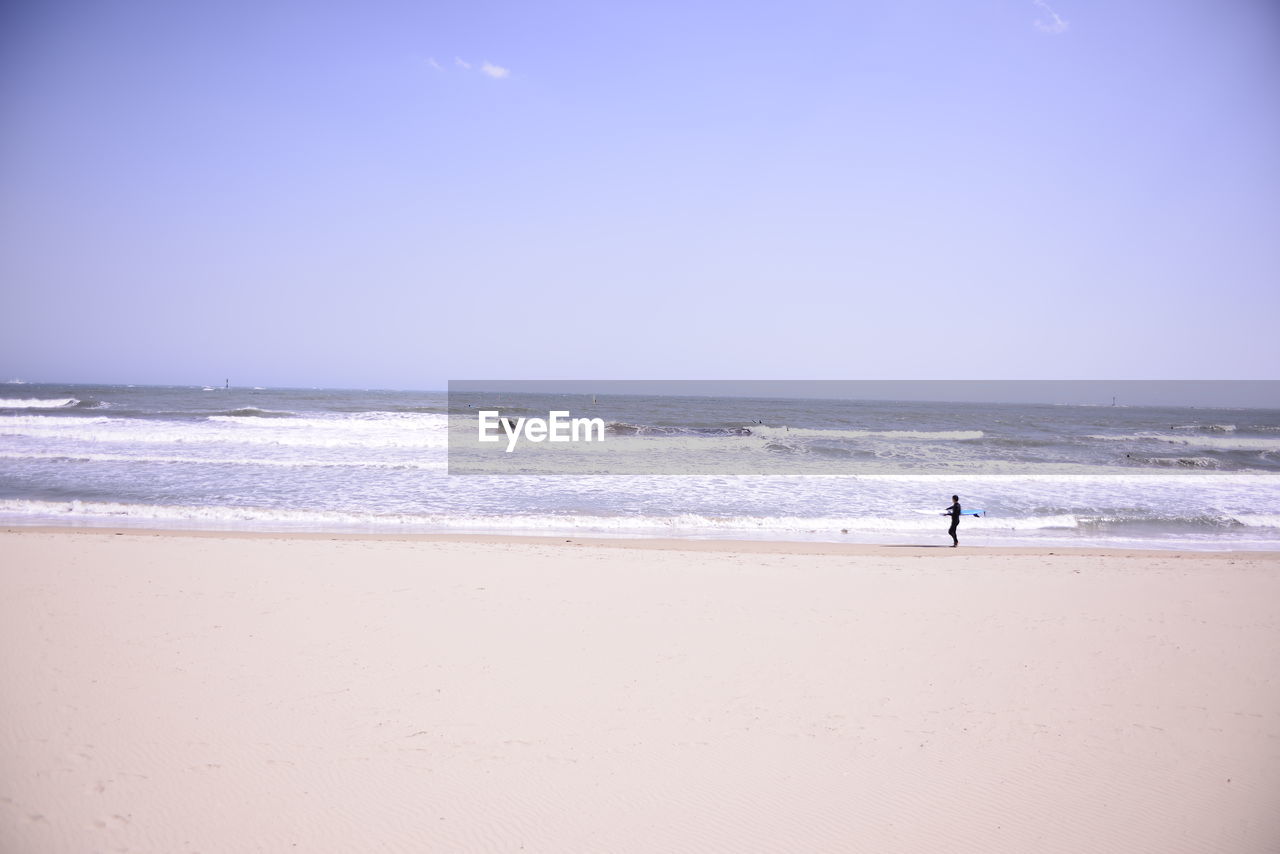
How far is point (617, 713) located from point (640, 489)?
12.5m

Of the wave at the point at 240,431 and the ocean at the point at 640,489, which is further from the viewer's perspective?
the wave at the point at 240,431

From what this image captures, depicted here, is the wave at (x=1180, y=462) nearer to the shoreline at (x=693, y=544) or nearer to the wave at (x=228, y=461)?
the shoreline at (x=693, y=544)

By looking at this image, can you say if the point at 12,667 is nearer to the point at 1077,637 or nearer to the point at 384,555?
the point at 384,555

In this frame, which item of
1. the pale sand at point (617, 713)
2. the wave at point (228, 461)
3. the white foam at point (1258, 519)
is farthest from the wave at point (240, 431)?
the white foam at point (1258, 519)

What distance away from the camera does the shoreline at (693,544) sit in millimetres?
10602

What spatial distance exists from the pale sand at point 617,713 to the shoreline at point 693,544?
2.33 metres

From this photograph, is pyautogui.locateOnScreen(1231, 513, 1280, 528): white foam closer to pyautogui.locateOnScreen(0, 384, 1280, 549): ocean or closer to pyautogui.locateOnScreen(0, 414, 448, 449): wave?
pyautogui.locateOnScreen(0, 384, 1280, 549): ocean

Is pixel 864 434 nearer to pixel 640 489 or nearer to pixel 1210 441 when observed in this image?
pixel 1210 441

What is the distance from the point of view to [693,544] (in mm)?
11227

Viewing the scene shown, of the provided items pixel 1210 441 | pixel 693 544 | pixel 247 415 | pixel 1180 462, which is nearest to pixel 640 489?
pixel 693 544

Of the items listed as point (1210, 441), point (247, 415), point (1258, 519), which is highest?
point (247, 415)

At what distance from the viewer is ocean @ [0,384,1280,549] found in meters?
12.9

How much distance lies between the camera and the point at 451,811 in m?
3.55

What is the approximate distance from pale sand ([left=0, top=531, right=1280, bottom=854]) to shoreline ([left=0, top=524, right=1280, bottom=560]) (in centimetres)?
233
